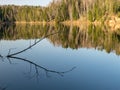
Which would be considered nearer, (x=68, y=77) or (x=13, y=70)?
(x=68, y=77)

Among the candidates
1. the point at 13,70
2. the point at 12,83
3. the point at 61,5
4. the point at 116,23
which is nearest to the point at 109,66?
the point at 13,70

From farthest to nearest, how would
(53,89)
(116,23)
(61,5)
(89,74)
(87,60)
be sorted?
(61,5)
(116,23)
(87,60)
(89,74)
(53,89)

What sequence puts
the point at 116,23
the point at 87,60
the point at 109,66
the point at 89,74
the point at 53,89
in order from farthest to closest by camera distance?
the point at 116,23 < the point at 87,60 < the point at 109,66 < the point at 89,74 < the point at 53,89

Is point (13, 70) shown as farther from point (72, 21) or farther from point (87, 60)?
point (72, 21)

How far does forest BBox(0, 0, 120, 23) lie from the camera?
251 feet

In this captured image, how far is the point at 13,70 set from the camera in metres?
18.1

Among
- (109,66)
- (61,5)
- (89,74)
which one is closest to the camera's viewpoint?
(89,74)

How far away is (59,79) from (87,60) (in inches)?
273

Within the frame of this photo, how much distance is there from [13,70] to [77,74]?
12.2ft

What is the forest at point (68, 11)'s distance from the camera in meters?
76.4

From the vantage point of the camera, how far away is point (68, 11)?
9800cm

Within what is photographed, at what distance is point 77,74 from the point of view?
55.7 ft

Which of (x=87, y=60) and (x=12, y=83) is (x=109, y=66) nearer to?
(x=87, y=60)

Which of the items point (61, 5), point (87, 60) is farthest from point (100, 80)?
point (61, 5)
